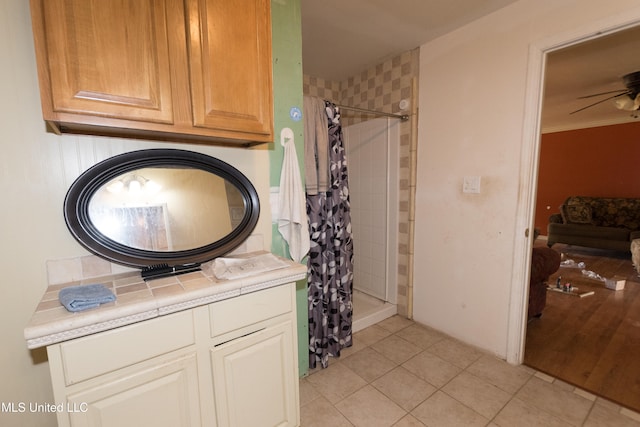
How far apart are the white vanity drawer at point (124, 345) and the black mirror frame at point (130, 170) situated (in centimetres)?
36

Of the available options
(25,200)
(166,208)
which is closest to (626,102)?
(166,208)

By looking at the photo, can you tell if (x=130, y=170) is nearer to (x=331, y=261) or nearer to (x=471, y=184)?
(x=331, y=261)

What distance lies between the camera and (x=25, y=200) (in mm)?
1032

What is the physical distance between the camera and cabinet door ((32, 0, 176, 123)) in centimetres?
84

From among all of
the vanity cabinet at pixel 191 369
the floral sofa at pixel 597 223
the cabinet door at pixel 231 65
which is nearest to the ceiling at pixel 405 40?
the cabinet door at pixel 231 65

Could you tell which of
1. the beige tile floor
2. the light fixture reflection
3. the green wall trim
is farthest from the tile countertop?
the beige tile floor

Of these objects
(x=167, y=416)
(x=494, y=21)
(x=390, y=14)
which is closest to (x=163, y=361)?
(x=167, y=416)

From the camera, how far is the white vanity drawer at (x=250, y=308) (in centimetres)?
106

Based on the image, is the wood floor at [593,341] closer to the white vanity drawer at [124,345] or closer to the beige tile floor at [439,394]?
the beige tile floor at [439,394]

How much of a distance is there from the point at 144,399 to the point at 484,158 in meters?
2.34

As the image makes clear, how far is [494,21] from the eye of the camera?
187cm

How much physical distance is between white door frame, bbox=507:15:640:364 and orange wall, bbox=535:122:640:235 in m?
5.12

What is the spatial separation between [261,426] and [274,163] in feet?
4.33

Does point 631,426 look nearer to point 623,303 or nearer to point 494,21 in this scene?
point 623,303
